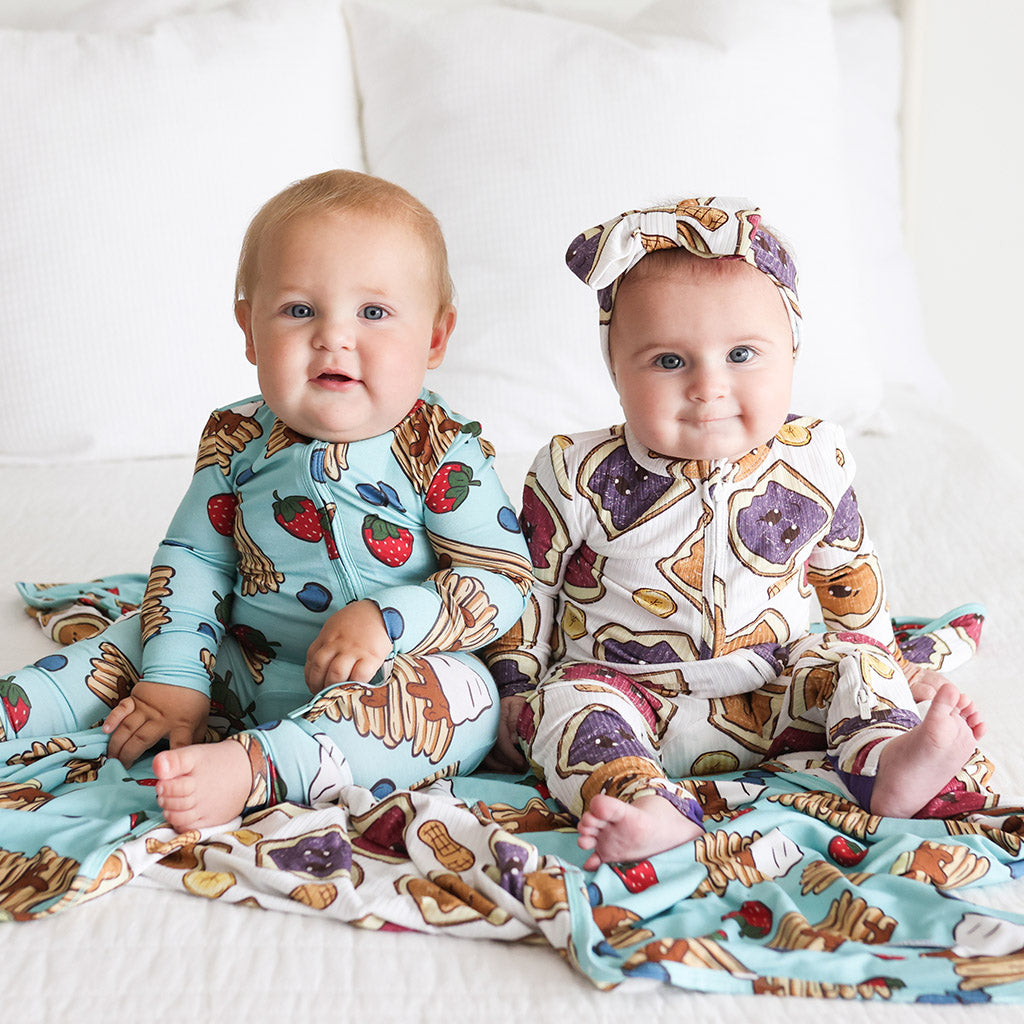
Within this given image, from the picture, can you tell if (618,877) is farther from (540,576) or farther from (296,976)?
(540,576)

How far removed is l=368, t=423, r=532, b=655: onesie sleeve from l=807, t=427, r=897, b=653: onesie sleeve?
0.98 feet

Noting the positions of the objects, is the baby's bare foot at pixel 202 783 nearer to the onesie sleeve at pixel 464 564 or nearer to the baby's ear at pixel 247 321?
the onesie sleeve at pixel 464 564

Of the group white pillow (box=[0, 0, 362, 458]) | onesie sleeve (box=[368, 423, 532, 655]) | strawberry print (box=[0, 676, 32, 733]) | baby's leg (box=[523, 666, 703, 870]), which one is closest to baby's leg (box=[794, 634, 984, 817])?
baby's leg (box=[523, 666, 703, 870])

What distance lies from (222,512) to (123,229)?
77 centimetres

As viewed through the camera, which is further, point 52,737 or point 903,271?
point 903,271

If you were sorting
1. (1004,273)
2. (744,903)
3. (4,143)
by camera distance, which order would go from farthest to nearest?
(1004,273) < (4,143) < (744,903)

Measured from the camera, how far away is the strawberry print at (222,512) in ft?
3.72

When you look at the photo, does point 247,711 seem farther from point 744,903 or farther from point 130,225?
point 130,225

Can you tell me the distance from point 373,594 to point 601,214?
0.91 metres

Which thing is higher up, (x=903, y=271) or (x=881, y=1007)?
(x=903, y=271)

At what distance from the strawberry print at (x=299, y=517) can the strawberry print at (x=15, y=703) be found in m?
0.27

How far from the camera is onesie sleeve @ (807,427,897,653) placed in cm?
114

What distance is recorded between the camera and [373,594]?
3.51 feet

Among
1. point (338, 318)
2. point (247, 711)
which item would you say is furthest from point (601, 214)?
point (247, 711)
